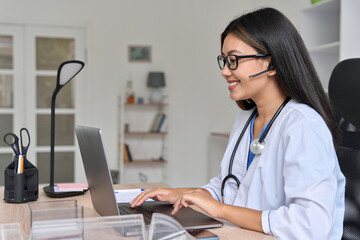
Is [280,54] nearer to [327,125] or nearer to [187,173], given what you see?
[327,125]

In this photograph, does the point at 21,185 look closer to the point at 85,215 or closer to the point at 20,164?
the point at 20,164

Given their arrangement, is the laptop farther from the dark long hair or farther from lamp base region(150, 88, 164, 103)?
lamp base region(150, 88, 164, 103)

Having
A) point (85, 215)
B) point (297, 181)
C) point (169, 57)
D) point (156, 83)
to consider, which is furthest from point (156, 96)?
point (85, 215)

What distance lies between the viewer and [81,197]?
5.54 ft

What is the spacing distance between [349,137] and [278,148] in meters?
0.31

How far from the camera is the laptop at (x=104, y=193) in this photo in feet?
3.70

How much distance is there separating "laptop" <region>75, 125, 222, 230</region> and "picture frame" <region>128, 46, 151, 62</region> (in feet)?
12.4

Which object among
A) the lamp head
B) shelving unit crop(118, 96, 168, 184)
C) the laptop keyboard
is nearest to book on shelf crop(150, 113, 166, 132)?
shelving unit crop(118, 96, 168, 184)

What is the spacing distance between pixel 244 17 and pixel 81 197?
2.97ft

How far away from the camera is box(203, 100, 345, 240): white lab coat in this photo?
3.58ft

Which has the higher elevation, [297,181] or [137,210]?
[297,181]

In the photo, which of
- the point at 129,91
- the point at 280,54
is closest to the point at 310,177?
the point at 280,54

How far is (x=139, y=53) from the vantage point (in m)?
5.09

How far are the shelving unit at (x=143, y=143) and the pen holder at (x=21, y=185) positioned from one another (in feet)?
11.0
